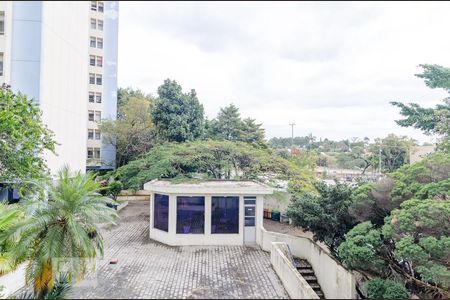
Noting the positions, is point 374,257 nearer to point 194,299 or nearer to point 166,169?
point 194,299

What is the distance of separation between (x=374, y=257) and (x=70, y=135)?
1459cm

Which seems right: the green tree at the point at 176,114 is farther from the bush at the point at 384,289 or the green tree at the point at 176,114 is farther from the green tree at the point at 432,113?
the bush at the point at 384,289

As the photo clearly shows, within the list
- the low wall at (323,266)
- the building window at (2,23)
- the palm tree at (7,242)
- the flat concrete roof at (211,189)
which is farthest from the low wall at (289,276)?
the building window at (2,23)

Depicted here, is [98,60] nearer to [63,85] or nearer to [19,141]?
[63,85]

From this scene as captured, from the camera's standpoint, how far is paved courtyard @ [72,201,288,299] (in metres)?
8.20

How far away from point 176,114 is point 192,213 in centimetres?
1222

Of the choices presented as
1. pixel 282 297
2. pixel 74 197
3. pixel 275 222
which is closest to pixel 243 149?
pixel 275 222

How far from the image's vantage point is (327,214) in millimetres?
11852

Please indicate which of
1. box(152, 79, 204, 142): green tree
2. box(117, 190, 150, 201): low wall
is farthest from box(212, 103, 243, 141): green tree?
box(117, 190, 150, 201): low wall

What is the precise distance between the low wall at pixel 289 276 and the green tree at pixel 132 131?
54.2 ft

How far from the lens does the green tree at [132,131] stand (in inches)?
977

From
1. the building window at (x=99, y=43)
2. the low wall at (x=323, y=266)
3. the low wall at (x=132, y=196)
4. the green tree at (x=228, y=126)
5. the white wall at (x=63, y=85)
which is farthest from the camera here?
the building window at (x=99, y=43)

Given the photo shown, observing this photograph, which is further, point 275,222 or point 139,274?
point 275,222

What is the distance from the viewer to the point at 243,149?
1798 centimetres
